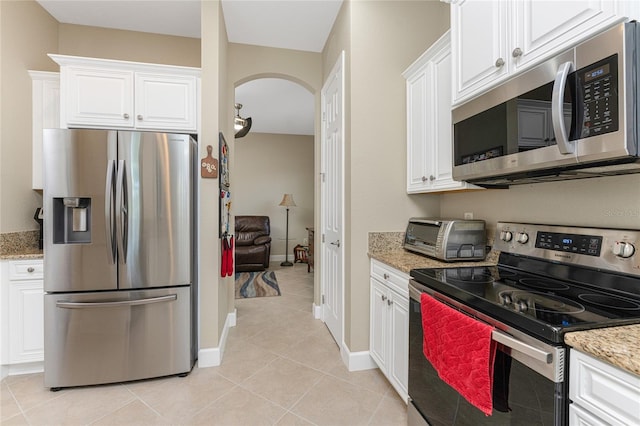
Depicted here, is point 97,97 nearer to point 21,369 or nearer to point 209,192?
point 209,192

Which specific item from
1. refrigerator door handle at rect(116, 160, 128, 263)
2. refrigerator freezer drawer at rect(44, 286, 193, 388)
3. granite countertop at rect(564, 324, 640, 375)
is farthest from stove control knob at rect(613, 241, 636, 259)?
refrigerator door handle at rect(116, 160, 128, 263)

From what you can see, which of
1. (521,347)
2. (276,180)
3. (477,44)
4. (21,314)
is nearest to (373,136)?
(477,44)

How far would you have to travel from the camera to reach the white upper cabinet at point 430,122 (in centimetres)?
188

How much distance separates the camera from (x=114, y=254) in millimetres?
2107

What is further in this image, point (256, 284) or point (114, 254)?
point (256, 284)

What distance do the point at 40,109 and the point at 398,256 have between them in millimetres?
3155

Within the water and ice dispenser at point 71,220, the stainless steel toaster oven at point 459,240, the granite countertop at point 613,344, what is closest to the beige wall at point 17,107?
the water and ice dispenser at point 71,220

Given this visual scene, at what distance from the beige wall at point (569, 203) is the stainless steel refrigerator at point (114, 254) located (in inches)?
82.4

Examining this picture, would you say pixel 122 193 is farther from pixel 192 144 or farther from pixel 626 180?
pixel 626 180

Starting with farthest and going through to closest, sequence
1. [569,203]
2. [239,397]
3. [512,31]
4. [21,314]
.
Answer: [21,314], [239,397], [569,203], [512,31]

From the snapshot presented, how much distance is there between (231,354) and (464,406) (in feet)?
6.49

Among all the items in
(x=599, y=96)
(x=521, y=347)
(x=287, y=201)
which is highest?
(x=599, y=96)

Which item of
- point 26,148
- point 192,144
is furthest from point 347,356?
point 26,148

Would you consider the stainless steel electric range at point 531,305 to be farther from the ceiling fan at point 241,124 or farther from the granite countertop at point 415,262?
the ceiling fan at point 241,124
